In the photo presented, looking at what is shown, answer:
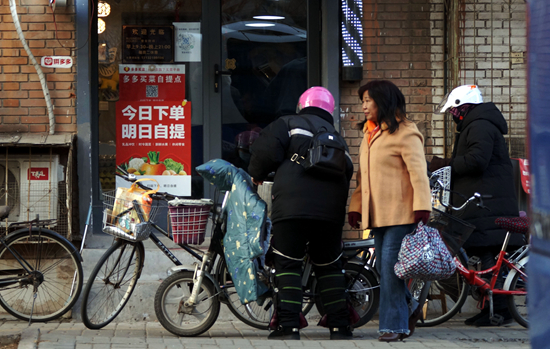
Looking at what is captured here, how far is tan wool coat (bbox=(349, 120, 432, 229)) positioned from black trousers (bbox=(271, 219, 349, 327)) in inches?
14.4

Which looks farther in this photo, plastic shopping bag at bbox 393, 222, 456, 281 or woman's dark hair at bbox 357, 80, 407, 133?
woman's dark hair at bbox 357, 80, 407, 133

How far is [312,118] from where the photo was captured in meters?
5.40

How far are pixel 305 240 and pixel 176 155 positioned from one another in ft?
8.85

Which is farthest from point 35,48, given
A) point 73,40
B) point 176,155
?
point 176,155

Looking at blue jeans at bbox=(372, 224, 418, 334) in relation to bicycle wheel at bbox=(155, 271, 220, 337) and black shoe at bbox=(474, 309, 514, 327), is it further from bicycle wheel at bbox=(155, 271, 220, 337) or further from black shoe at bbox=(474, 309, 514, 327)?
black shoe at bbox=(474, 309, 514, 327)

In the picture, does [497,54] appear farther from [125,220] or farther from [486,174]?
[125,220]

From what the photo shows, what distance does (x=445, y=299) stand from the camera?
20.8 feet

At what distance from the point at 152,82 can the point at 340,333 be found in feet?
11.6

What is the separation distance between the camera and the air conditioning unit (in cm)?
655

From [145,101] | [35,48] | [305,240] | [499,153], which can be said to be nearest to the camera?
[305,240]

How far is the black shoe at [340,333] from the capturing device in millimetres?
5445

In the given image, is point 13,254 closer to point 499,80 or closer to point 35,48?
point 35,48

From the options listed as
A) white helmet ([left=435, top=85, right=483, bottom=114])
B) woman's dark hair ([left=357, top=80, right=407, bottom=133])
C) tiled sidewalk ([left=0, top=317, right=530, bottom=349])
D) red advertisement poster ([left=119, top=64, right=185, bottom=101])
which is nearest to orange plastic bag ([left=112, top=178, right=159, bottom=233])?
tiled sidewalk ([left=0, top=317, right=530, bottom=349])

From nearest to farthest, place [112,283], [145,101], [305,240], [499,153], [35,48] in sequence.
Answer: [305,240], [112,283], [499,153], [35,48], [145,101]
